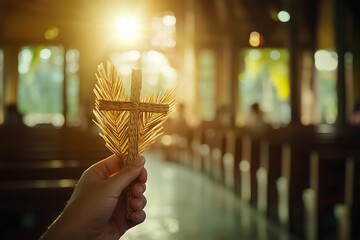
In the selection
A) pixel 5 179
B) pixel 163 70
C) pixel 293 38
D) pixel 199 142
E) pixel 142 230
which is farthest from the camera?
pixel 163 70

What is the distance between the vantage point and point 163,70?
20047 millimetres

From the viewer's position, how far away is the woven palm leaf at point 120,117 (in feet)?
3.51

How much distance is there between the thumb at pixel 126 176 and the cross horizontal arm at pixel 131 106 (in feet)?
0.29

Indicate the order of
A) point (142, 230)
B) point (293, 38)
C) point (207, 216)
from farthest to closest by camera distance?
point (293, 38), point (207, 216), point (142, 230)

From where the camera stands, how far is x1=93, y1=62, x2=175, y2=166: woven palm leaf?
1.07 meters

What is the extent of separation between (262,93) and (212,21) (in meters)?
9.17

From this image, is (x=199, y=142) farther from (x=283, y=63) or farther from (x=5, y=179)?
(x=283, y=63)

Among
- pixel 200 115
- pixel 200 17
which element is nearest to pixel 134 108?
pixel 200 17

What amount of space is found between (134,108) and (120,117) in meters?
0.04

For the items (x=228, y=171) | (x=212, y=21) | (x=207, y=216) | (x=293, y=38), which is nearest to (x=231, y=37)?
(x=212, y=21)

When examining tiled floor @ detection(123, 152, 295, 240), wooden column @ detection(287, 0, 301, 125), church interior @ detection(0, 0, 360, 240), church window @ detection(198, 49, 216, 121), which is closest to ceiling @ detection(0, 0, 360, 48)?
church interior @ detection(0, 0, 360, 240)

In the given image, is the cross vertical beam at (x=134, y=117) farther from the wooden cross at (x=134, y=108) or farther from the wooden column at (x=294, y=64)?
the wooden column at (x=294, y=64)

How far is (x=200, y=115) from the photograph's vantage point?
21047mm

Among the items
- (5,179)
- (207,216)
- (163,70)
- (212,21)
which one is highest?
(212,21)
